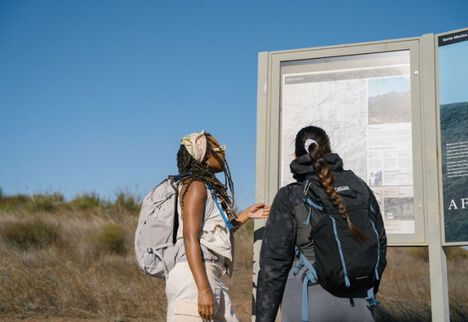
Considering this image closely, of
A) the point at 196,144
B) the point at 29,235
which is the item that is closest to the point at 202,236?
the point at 196,144

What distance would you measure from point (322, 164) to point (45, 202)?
18080mm

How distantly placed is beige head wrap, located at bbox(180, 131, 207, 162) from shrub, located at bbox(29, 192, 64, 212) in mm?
16374

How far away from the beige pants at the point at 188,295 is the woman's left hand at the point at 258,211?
2.18 feet

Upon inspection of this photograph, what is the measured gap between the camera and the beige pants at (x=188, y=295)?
11.3 feet

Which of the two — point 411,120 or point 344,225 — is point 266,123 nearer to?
point 411,120

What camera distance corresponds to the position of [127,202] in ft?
64.4

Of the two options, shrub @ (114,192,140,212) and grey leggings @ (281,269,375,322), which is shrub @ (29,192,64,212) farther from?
grey leggings @ (281,269,375,322)

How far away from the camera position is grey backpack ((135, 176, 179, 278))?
364cm

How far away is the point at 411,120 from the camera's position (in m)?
4.21

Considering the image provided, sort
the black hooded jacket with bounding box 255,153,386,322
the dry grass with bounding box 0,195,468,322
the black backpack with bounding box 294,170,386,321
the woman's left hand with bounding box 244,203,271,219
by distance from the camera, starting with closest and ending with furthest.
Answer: the black backpack with bounding box 294,170,386,321, the black hooded jacket with bounding box 255,153,386,322, the woman's left hand with bounding box 244,203,271,219, the dry grass with bounding box 0,195,468,322

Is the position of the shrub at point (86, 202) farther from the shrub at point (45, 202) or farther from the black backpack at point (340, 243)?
the black backpack at point (340, 243)

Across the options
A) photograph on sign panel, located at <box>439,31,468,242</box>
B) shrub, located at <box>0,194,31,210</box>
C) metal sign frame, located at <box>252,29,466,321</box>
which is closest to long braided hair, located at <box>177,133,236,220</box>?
metal sign frame, located at <box>252,29,466,321</box>

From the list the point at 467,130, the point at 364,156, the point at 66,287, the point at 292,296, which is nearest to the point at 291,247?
the point at 292,296

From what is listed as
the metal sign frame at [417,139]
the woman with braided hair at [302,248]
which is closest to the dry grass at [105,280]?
the metal sign frame at [417,139]
